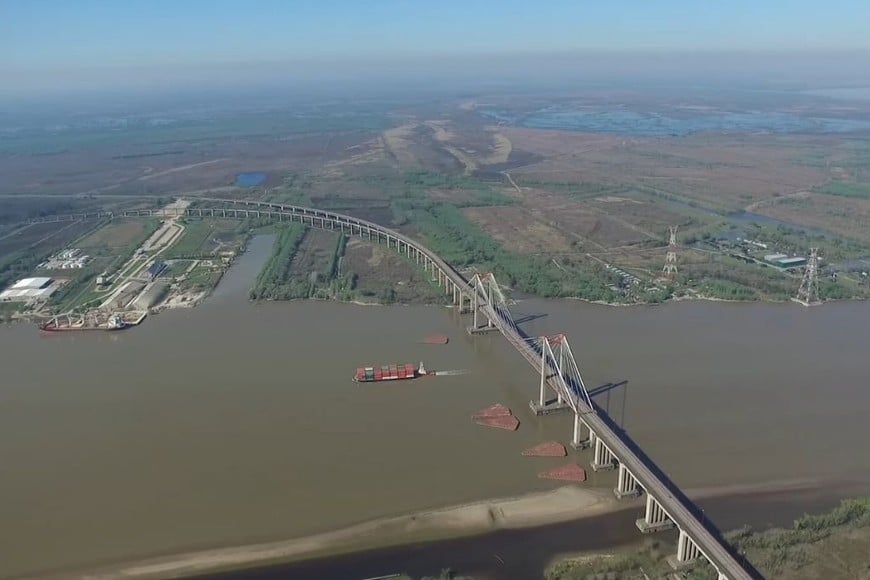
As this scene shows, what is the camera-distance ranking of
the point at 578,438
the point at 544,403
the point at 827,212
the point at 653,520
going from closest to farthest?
the point at 653,520, the point at 578,438, the point at 544,403, the point at 827,212

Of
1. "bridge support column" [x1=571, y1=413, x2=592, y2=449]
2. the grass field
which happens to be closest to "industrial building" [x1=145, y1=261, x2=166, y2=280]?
the grass field

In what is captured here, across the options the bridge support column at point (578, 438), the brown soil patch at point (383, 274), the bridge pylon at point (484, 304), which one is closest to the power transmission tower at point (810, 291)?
the bridge pylon at point (484, 304)

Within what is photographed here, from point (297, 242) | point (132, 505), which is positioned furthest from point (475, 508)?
point (297, 242)

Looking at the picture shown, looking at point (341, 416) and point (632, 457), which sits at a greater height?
point (632, 457)

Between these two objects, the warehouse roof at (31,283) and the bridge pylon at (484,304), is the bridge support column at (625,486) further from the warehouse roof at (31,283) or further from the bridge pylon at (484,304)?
the warehouse roof at (31,283)

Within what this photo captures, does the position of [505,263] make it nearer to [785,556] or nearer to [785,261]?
[785,261]

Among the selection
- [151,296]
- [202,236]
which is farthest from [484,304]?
[202,236]

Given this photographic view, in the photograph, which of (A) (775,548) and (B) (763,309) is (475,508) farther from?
(B) (763,309)
